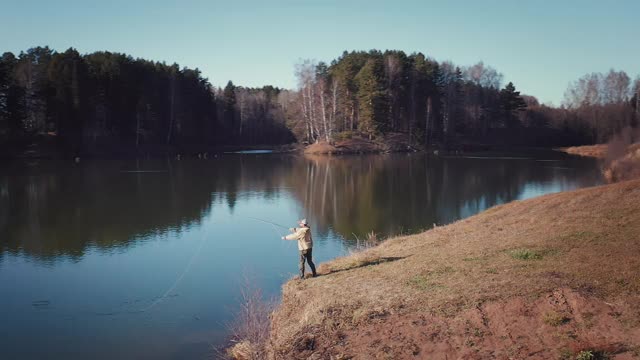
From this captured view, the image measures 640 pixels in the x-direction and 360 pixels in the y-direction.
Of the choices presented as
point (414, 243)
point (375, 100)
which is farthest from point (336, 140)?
point (414, 243)

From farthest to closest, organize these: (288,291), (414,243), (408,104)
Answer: (408,104) → (414,243) → (288,291)

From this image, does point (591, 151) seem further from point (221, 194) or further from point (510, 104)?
point (221, 194)

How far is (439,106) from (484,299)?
96063mm

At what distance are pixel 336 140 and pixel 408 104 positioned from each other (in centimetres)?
1616

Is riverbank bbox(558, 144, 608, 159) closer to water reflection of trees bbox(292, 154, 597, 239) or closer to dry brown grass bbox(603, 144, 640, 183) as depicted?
water reflection of trees bbox(292, 154, 597, 239)

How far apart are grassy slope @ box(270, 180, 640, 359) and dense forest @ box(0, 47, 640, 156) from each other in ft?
216

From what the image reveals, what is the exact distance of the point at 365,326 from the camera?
1113 cm

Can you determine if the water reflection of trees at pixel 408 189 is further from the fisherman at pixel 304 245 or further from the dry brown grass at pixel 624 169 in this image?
the fisherman at pixel 304 245

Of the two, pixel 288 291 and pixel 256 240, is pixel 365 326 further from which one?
pixel 256 240

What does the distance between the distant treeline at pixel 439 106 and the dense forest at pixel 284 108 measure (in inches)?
8.7

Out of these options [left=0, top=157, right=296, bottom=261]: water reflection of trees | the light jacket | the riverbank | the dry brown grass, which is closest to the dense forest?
the riverbank

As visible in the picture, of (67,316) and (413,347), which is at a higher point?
(413,347)

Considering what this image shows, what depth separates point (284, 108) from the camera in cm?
11856

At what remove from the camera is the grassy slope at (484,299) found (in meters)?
9.76
